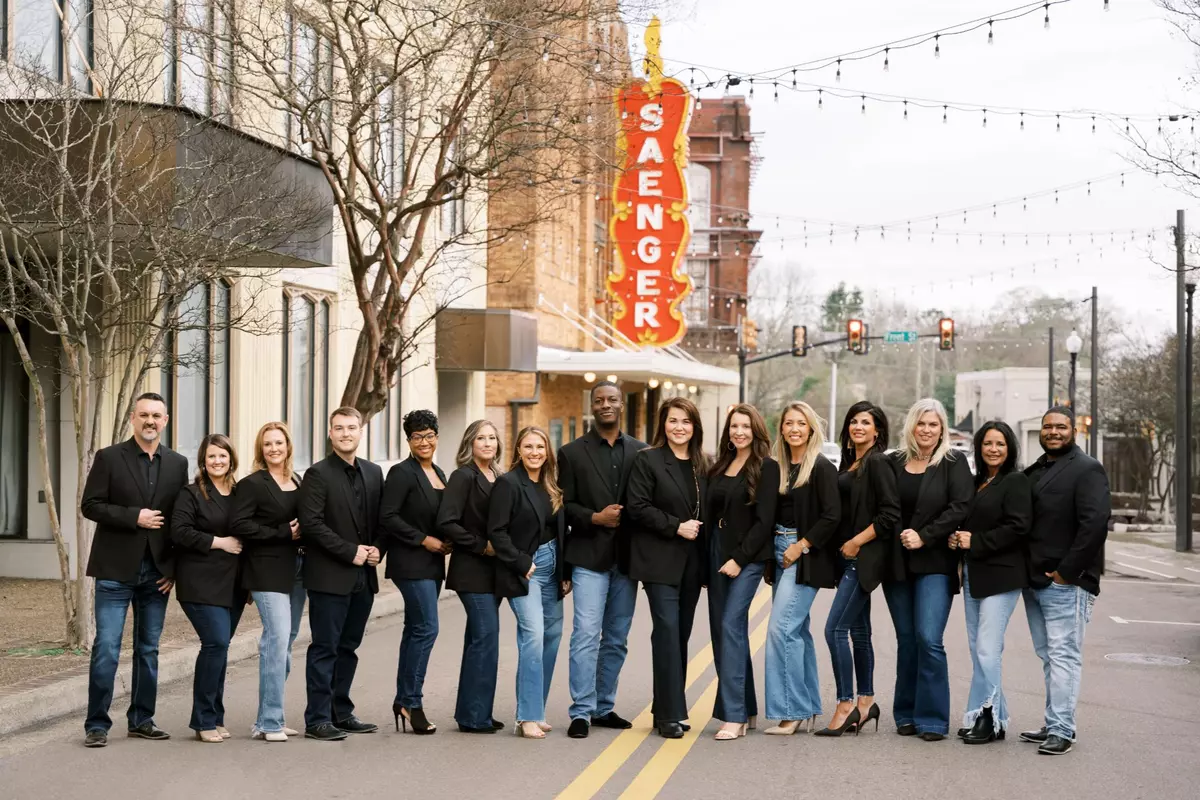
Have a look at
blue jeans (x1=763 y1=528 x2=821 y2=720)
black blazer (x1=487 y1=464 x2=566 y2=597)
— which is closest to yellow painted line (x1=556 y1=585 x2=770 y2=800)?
blue jeans (x1=763 y1=528 x2=821 y2=720)

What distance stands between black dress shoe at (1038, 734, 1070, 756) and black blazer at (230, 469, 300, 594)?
4.30m

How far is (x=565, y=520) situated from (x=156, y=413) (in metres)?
2.43

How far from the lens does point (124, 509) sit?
8.30 meters

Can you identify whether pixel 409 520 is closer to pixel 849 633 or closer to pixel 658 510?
pixel 658 510

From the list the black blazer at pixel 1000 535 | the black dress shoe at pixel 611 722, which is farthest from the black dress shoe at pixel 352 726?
the black blazer at pixel 1000 535

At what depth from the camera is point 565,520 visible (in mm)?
8781

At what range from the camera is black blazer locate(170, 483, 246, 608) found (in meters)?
8.29

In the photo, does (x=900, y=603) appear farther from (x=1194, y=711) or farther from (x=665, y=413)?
(x=1194, y=711)

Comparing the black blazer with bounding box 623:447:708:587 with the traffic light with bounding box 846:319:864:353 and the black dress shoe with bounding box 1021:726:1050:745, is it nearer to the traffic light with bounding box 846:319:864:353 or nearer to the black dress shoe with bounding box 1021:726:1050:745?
the black dress shoe with bounding box 1021:726:1050:745

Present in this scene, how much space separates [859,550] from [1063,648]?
49.0 inches

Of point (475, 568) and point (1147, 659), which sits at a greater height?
point (475, 568)

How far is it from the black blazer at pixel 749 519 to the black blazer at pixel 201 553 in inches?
110

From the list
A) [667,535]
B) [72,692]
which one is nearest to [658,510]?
[667,535]

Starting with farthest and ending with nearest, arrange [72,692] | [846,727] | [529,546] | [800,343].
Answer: [800,343]
[72,692]
[846,727]
[529,546]
